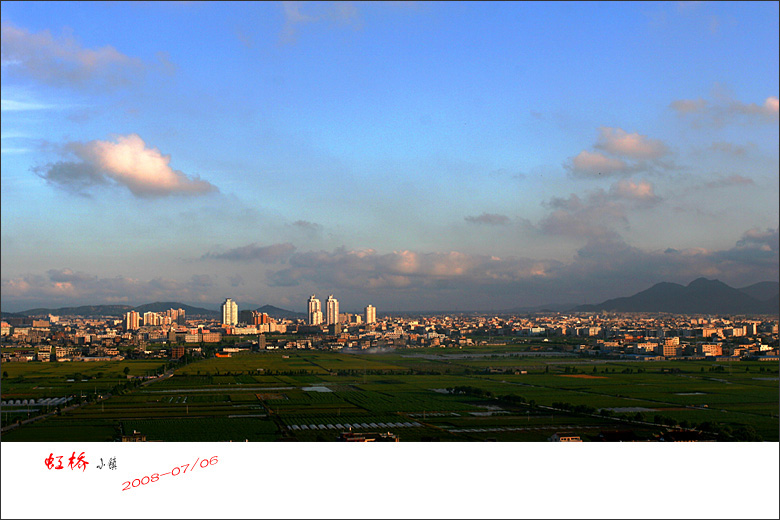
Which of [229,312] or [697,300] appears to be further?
[697,300]

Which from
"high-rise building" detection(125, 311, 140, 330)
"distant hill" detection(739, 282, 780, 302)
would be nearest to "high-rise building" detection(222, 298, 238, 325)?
"high-rise building" detection(125, 311, 140, 330)

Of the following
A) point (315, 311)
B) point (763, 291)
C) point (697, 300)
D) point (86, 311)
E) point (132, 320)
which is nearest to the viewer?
point (315, 311)

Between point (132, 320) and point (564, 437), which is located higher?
point (132, 320)

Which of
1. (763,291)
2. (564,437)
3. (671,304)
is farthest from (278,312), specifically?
(763,291)

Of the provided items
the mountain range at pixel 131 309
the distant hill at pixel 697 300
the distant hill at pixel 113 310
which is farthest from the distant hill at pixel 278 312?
the distant hill at pixel 697 300

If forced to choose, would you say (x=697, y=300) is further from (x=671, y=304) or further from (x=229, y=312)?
(x=229, y=312)

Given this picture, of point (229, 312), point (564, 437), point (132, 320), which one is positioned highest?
point (229, 312)
